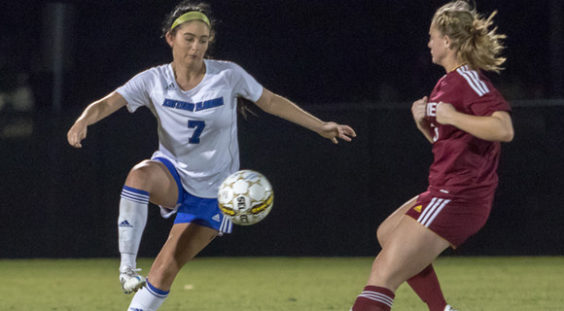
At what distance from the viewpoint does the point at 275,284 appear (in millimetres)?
8766

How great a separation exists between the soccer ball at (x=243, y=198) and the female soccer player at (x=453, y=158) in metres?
1.09

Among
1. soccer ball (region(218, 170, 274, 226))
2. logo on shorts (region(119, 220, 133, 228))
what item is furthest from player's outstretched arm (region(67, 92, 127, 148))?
soccer ball (region(218, 170, 274, 226))

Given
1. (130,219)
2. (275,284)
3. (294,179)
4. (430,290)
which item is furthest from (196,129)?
(294,179)

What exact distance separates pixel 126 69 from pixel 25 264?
4.32 meters

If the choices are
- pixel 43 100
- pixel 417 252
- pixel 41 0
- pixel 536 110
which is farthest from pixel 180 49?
pixel 41 0

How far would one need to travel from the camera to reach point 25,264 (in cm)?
1064

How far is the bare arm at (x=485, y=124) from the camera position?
418 cm

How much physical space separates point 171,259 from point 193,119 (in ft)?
2.75

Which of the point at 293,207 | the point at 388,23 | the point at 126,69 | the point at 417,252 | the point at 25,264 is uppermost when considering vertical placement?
the point at 388,23

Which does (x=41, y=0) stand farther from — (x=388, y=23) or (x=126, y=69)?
(x=388, y=23)

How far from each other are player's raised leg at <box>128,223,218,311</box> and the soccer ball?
0.24 m

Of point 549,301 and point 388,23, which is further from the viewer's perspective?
point 388,23

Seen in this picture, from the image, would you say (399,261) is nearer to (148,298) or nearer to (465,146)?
(465,146)

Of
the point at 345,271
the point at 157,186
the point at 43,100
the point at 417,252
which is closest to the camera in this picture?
the point at 417,252
